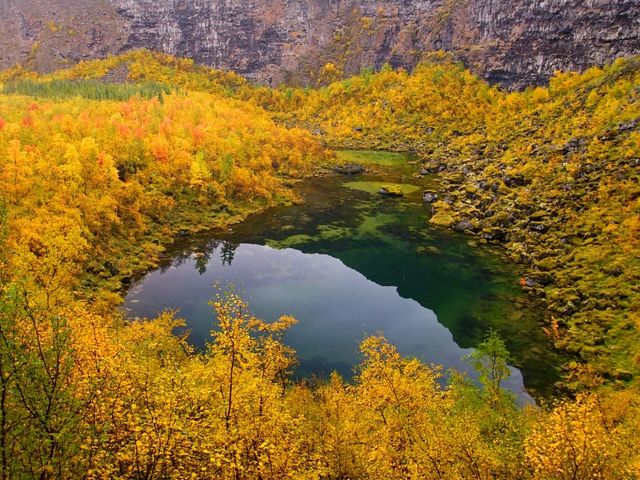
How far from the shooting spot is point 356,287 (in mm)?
64375

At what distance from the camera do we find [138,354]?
63.2 ft

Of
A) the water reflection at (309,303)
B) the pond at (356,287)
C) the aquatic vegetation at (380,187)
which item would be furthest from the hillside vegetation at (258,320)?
the aquatic vegetation at (380,187)

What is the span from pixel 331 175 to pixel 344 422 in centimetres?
11034

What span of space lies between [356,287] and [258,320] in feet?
115

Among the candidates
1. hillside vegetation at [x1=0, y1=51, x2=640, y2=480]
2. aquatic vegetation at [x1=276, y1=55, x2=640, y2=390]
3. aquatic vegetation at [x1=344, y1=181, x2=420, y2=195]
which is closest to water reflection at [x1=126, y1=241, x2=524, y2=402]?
hillside vegetation at [x1=0, y1=51, x2=640, y2=480]

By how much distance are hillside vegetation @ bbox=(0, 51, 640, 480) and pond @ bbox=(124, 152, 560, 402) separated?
309 cm

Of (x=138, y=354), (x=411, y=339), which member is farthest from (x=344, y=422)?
(x=411, y=339)

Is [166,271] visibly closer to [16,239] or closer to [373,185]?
[16,239]

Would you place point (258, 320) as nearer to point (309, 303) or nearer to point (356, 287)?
point (309, 303)

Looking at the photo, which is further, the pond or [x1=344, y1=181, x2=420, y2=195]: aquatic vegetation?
[x1=344, y1=181, x2=420, y2=195]: aquatic vegetation

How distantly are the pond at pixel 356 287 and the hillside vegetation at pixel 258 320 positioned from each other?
3093 millimetres

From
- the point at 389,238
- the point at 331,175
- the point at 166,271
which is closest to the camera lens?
the point at 166,271

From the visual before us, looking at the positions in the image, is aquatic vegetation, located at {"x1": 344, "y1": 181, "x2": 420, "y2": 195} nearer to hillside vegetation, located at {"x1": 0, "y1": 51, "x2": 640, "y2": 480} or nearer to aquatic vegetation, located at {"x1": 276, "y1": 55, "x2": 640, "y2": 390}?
aquatic vegetation, located at {"x1": 276, "y1": 55, "x2": 640, "y2": 390}

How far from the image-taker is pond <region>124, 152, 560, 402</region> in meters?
47.6
